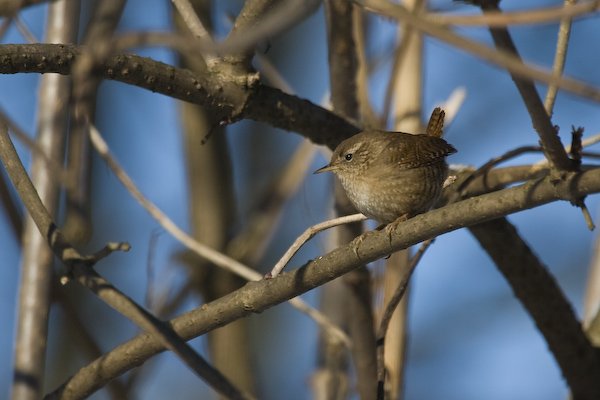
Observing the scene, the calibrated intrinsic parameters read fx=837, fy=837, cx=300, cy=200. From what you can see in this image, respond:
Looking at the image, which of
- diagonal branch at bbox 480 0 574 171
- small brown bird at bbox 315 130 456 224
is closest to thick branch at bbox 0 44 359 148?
small brown bird at bbox 315 130 456 224

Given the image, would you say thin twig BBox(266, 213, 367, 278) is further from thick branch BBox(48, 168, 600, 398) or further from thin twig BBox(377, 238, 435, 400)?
thin twig BBox(377, 238, 435, 400)

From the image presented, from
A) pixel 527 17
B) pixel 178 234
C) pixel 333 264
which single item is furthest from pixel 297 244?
pixel 527 17

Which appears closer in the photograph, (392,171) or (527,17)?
(527,17)

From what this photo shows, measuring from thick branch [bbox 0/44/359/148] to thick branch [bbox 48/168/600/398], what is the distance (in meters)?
0.58

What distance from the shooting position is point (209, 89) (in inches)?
92.1

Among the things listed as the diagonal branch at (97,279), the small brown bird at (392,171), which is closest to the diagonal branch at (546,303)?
the small brown bird at (392,171)

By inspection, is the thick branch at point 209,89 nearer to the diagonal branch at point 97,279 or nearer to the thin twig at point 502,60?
the diagonal branch at point 97,279

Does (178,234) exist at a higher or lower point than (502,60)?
higher

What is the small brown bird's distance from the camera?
9.42 feet

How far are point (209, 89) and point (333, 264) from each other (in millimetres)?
663

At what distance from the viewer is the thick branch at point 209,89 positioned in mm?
1972

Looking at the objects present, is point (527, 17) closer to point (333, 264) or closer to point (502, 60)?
point (502, 60)

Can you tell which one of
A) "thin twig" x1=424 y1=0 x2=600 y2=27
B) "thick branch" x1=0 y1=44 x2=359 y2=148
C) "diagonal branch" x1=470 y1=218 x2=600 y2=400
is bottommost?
"thin twig" x1=424 y1=0 x2=600 y2=27

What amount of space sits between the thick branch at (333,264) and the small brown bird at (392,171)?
0.83m
